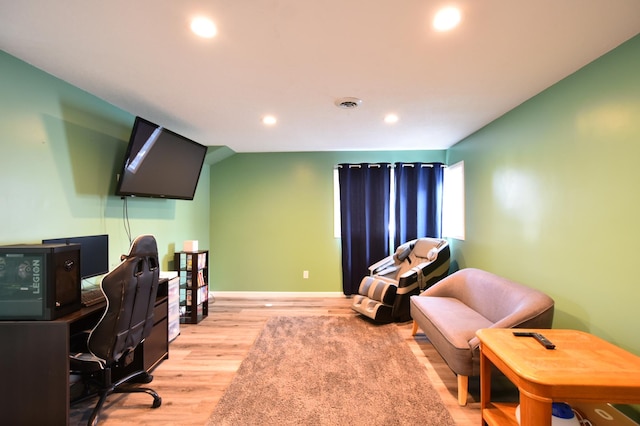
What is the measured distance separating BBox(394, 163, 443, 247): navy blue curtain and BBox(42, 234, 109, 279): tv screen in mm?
3639

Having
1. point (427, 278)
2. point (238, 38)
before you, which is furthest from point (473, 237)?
point (238, 38)

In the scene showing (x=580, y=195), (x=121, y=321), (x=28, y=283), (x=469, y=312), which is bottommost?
(x=469, y=312)

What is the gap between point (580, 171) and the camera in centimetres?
191

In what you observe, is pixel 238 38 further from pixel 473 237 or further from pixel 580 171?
pixel 473 237

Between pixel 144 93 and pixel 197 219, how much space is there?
2.21 m

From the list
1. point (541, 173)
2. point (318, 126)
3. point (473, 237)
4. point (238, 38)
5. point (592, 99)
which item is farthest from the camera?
point (473, 237)

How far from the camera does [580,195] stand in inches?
75.2

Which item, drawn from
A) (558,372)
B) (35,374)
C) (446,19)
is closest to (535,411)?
(558,372)

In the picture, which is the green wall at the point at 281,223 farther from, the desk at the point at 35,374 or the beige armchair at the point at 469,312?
the desk at the point at 35,374

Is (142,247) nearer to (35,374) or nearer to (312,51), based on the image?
(35,374)

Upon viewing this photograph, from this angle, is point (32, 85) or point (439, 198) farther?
point (439, 198)

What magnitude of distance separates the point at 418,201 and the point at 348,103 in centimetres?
237

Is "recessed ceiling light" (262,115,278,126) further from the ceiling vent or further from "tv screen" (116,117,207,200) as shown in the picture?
"tv screen" (116,117,207,200)

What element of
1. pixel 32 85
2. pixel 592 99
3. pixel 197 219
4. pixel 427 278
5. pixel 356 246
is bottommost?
pixel 427 278
